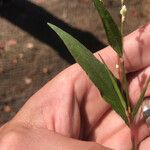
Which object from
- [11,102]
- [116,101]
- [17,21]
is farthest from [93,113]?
[17,21]

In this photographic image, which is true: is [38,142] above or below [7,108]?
above

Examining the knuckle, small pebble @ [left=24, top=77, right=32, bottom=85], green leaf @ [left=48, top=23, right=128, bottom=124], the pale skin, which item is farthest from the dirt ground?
green leaf @ [left=48, top=23, right=128, bottom=124]

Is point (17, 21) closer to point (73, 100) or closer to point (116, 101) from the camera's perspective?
point (73, 100)

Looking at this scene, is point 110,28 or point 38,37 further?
point 38,37

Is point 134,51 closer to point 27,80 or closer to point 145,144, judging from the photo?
point 145,144

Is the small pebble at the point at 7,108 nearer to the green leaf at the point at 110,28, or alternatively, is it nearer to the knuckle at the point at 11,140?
the knuckle at the point at 11,140

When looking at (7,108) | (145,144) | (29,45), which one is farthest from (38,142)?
(29,45)
